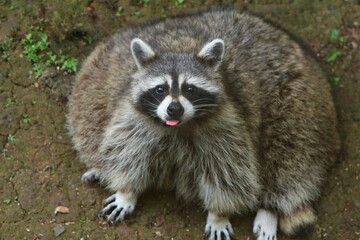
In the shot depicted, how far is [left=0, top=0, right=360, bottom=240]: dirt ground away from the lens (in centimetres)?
395

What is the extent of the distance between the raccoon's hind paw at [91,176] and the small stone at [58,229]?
1.15 feet

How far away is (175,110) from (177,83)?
0.64ft

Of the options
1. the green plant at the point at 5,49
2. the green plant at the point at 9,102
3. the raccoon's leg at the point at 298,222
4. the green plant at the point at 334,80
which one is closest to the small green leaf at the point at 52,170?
the green plant at the point at 9,102

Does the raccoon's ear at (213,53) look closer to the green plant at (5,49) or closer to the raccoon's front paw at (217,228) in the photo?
the raccoon's front paw at (217,228)

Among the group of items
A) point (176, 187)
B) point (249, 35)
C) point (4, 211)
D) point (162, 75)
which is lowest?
point (176, 187)

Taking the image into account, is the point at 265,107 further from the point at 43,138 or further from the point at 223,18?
the point at 43,138

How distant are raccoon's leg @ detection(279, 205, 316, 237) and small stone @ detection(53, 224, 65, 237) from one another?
4.35 ft

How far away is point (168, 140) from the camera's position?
375cm

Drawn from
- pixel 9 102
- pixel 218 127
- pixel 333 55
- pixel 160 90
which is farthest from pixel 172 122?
pixel 333 55

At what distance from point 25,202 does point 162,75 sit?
1.24 metres

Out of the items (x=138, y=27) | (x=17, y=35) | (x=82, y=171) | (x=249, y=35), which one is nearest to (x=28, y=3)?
(x=17, y=35)

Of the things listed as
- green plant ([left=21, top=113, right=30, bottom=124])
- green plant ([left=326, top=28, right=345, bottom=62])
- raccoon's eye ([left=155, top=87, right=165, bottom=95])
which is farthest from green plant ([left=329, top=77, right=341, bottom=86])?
green plant ([left=21, top=113, right=30, bottom=124])

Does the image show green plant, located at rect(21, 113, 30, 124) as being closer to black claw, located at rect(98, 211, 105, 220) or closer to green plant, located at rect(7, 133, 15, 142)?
green plant, located at rect(7, 133, 15, 142)

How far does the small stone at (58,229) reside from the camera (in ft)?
12.7
